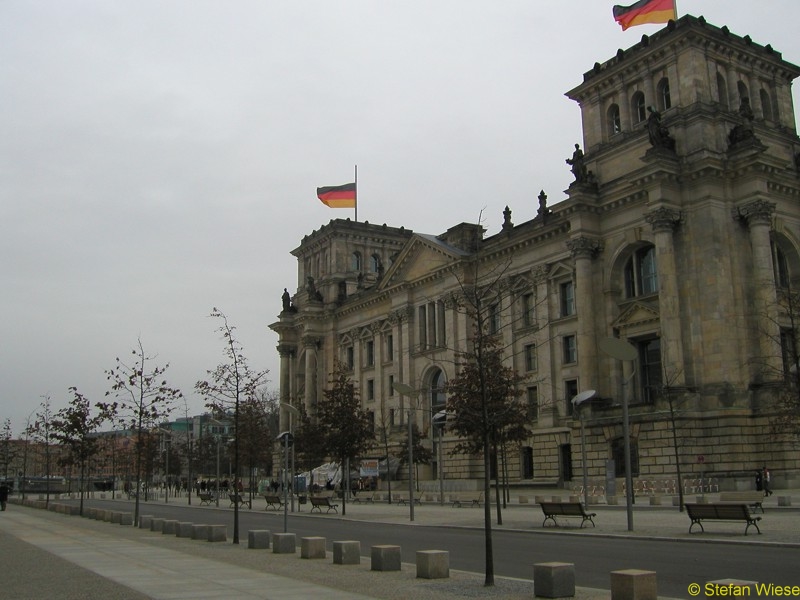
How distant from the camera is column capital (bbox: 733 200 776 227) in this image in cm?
5012

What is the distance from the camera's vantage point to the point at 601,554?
20312mm

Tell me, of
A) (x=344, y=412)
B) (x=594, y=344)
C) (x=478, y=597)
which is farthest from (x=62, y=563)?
(x=594, y=344)

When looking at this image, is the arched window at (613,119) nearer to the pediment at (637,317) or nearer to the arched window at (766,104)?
the arched window at (766,104)

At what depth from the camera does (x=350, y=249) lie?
9862 centimetres

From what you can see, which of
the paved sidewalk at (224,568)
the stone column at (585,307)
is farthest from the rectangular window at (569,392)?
the paved sidewalk at (224,568)

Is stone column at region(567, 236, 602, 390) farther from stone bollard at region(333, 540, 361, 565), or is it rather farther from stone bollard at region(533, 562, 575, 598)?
stone bollard at region(533, 562, 575, 598)

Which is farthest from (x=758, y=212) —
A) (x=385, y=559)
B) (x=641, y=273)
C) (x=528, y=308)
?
(x=385, y=559)

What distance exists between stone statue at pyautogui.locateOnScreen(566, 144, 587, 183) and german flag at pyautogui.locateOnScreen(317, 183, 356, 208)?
1197 inches

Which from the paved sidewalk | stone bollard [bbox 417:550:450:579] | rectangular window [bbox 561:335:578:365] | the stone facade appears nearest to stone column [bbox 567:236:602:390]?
the stone facade

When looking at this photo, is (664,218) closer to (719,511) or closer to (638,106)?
(638,106)

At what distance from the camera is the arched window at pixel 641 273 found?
54938 millimetres

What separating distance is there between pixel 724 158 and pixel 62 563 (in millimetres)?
44993

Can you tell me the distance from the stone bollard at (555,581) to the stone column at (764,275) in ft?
128

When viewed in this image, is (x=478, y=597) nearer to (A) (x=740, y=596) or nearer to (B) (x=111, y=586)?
(A) (x=740, y=596)
